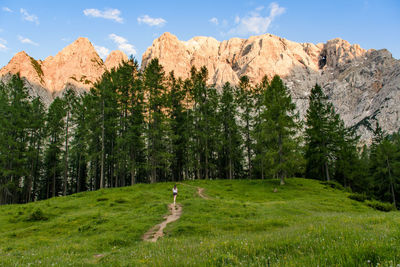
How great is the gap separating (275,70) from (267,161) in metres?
178

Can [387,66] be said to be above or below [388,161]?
above

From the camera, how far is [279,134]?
130 feet

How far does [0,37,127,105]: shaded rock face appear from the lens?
141625 millimetres

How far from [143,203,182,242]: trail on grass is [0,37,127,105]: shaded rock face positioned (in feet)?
429

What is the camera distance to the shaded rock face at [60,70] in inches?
5576

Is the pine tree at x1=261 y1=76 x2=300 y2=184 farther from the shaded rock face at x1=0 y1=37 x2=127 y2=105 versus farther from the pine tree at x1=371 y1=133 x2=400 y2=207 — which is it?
the shaded rock face at x1=0 y1=37 x2=127 y2=105

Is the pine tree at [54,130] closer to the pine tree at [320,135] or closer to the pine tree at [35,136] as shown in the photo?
the pine tree at [35,136]

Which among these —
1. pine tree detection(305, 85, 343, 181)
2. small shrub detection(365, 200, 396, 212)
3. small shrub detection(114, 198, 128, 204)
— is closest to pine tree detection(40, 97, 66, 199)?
small shrub detection(114, 198, 128, 204)

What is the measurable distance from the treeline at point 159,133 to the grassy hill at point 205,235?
11.2 metres

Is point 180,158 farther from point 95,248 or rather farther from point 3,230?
point 95,248

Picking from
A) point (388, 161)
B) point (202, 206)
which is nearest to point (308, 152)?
point (388, 161)

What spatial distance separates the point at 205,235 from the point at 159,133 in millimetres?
32121

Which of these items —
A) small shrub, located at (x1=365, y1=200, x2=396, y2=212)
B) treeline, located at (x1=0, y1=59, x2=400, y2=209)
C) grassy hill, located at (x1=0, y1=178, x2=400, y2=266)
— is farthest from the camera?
treeline, located at (x1=0, y1=59, x2=400, y2=209)

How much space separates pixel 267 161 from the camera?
39.4m
